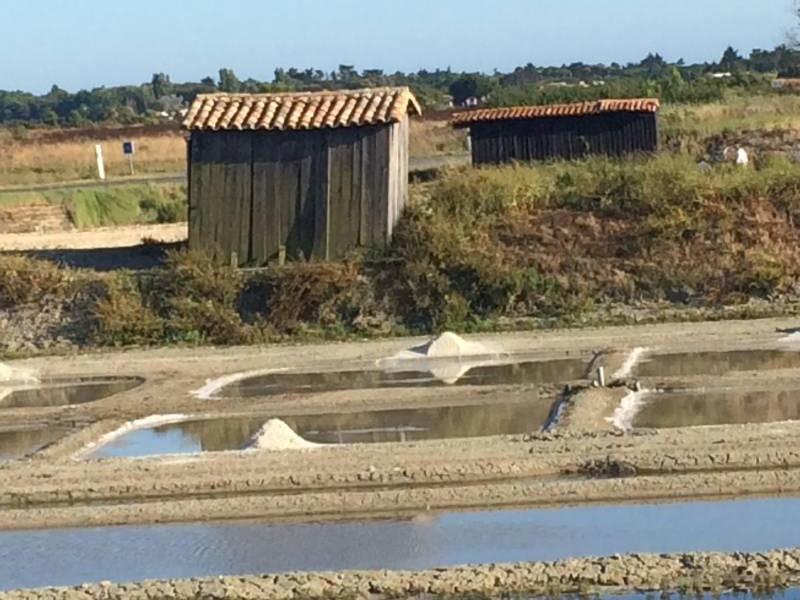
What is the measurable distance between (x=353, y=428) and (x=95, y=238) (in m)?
18.4

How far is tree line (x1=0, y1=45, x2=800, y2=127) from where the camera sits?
Answer: 61781 millimetres

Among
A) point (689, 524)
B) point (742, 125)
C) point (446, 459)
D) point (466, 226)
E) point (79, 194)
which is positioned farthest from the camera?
point (742, 125)

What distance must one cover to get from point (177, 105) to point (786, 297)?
9296cm

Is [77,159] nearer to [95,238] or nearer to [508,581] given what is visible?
[95,238]

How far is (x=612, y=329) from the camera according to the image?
82.6 ft

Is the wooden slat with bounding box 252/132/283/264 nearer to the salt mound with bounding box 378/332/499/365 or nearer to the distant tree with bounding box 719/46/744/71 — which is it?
Answer: the salt mound with bounding box 378/332/499/365

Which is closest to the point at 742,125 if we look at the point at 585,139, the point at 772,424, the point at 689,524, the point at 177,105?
the point at 585,139

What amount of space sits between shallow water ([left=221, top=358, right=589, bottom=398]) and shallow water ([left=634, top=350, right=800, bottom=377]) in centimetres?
86

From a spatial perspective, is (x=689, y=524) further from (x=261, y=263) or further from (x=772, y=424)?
(x=261, y=263)

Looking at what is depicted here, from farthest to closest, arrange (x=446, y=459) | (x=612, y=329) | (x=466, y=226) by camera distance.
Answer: (x=466, y=226) < (x=612, y=329) < (x=446, y=459)

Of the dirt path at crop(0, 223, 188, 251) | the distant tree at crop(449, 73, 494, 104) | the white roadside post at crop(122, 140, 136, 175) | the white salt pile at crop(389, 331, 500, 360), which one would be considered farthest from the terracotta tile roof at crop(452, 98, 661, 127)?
the distant tree at crop(449, 73, 494, 104)

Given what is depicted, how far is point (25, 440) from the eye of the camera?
766 inches

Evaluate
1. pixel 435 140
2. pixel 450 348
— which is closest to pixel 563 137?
pixel 450 348

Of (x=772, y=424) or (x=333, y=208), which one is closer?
(x=772, y=424)
